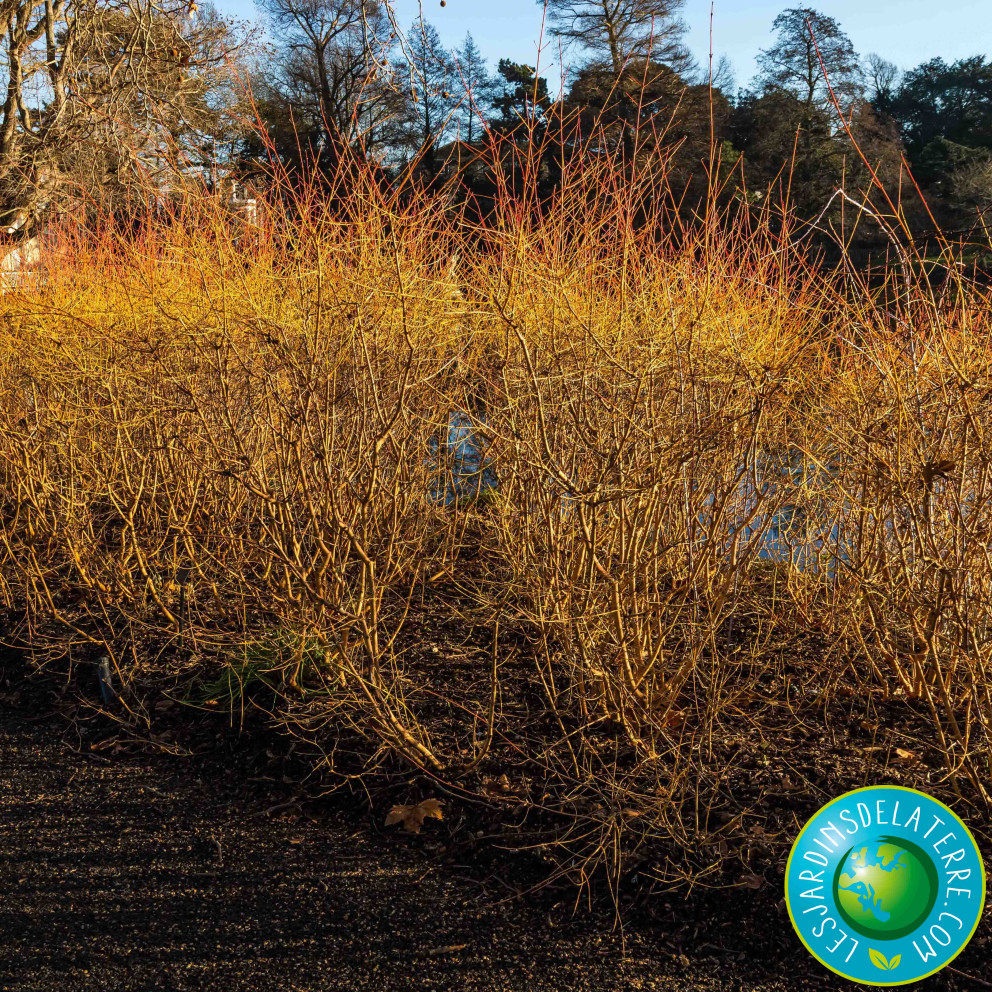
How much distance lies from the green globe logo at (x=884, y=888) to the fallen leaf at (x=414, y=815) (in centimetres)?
118

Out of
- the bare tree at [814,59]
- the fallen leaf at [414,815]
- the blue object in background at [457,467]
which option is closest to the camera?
the fallen leaf at [414,815]

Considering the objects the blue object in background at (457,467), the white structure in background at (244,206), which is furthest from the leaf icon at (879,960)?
the white structure in background at (244,206)

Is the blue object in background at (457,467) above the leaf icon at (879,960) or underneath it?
above

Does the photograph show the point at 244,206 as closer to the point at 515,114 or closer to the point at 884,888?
the point at 515,114

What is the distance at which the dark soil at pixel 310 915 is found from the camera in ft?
6.82

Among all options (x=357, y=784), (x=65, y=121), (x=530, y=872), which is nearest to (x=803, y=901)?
(x=530, y=872)

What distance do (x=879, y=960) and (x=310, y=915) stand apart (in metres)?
1.40

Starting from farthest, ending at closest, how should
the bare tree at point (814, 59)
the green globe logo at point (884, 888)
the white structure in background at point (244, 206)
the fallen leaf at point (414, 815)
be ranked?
the bare tree at point (814, 59)
the white structure in background at point (244, 206)
the fallen leaf at point (414, 815)
the green globe logo at point (884, 888)

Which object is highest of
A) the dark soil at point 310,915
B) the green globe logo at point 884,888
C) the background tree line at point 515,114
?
the background tree line at point 515,114

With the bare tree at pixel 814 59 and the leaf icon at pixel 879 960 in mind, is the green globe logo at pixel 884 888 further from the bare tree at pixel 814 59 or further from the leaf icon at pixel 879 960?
the bare tree at pixel 814 59

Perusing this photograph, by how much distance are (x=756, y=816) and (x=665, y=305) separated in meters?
1.93

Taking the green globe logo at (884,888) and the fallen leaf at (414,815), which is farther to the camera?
the fallen leaf at (414,815)

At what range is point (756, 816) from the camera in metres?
2.53

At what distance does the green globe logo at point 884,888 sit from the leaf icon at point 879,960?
1.4 inches
